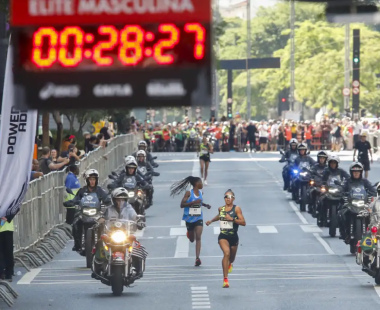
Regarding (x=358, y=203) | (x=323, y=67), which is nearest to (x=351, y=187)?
(x=358, y=203)

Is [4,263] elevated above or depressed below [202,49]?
below

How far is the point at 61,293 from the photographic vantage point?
21.5 metres

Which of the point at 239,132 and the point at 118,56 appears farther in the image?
the point at 239,132

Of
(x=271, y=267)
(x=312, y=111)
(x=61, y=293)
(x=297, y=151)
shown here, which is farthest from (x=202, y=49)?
(x=312, y=111)

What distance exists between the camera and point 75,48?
9406 mm

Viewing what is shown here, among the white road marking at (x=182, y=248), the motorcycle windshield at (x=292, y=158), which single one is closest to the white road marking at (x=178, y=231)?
the white road marking at (x=182, y=248)

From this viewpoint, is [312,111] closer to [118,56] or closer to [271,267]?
[271,267]

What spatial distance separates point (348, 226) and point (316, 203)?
664 cm

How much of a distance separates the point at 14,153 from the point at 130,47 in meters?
8.43

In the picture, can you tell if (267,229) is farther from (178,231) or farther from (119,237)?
(119,237)

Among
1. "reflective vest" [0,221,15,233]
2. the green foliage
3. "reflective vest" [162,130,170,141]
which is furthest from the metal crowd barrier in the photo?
the green foliage

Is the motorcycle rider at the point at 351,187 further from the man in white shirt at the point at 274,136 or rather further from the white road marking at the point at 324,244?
the man in white shirt at the point at 274,136

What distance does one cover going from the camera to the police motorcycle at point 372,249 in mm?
21781

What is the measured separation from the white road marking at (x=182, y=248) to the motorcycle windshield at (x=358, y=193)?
374cm
